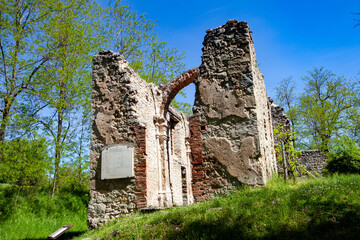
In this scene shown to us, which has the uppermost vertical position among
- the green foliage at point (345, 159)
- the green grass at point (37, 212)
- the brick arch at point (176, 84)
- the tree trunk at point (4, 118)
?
the brick arch at point (176, 84)

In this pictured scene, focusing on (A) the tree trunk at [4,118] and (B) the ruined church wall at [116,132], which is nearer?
(B) the ruined church wall at [116,132]

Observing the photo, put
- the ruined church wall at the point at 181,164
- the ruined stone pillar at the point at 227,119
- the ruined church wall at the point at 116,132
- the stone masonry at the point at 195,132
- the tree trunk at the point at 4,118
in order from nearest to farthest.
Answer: the ruined stone pillar at the point at 227,119 → the stone masonry at the point at 195,132 → the ruined church wall at the point at 116,132 → the tree trunk at the point at 4,118 → the ruined church wall at the point at 181,164

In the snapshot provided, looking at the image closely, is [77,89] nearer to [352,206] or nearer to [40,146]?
[40,146]

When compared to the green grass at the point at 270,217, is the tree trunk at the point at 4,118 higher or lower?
higher

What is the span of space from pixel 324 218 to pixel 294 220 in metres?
0.40

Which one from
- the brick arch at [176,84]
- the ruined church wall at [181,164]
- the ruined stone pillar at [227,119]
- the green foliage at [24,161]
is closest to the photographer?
the ruined stone pillar at [227,119]

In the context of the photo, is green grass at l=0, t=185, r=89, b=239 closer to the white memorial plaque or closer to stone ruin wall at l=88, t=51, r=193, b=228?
stone ruin wall at l=88, t=51, r=193, b=228

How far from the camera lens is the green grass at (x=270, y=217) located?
3885mm

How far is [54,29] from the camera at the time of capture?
48.6ft

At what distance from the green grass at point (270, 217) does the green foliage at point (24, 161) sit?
753 cm

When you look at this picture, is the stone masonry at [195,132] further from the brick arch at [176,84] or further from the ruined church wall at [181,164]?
the ruined church wall at [181,164]

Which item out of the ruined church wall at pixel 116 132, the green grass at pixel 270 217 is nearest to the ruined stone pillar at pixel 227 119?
the green grass at pixel 270 217

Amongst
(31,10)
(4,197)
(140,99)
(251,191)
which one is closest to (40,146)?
(4,197)

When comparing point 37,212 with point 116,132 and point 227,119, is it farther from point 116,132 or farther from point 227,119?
point 227,119
